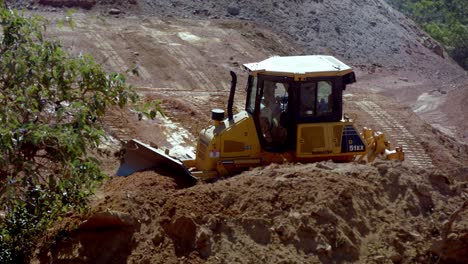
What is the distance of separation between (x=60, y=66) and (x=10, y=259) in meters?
2.45

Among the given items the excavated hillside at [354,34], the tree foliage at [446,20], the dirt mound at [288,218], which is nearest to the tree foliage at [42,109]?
the dirt mound at [288,218]

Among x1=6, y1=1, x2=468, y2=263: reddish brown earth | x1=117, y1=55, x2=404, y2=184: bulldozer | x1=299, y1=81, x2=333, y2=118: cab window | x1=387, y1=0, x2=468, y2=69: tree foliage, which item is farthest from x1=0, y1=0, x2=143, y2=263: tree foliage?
x1=387, y1=0, x2=468, y2=69: tree foliage

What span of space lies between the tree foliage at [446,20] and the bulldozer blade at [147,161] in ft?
94.3

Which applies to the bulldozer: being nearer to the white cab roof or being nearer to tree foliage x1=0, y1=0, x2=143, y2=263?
the white cab roof

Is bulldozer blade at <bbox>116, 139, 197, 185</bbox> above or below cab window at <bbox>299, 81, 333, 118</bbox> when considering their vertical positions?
below

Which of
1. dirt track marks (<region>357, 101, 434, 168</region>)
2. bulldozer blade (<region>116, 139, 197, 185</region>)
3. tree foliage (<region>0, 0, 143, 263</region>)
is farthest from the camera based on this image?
dirt track marks (<region>357, 101, 434, 168</region>)

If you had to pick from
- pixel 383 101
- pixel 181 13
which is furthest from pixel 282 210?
pixel 181 13

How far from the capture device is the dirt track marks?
1823 centimetres

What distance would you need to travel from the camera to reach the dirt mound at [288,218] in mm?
8672

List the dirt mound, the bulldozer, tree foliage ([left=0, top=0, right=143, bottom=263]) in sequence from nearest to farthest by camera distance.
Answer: tree foliage ([left=0, top=0, right=143, bottom=263]) < the dirt mound < the bulldozer

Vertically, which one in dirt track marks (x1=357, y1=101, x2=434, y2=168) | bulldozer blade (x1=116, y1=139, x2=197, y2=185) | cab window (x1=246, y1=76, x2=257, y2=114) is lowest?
dirt track marks (x1=357, y1=101, x2=434, y2=168)

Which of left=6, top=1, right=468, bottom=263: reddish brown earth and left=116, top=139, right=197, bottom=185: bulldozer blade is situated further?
left=116, top=139, right=197, bottom=185: bulldozer blade

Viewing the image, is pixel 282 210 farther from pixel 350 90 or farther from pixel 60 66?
pixel 350 90

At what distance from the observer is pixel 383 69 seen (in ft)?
98.5
